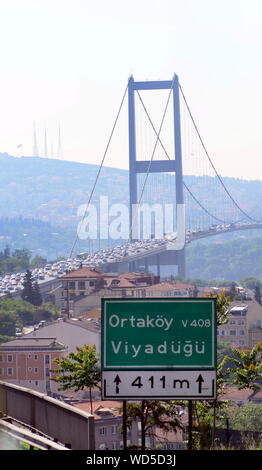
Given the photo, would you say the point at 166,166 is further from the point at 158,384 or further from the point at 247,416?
the point at 158,384

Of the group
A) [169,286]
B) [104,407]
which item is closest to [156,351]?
[104,407]

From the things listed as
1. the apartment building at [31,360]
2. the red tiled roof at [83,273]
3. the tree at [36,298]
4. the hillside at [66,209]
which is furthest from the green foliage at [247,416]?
the hillside at [66,209]

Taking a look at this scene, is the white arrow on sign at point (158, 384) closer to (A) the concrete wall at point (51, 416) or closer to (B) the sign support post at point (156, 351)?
(B) the sign support post at point (156, 351)
